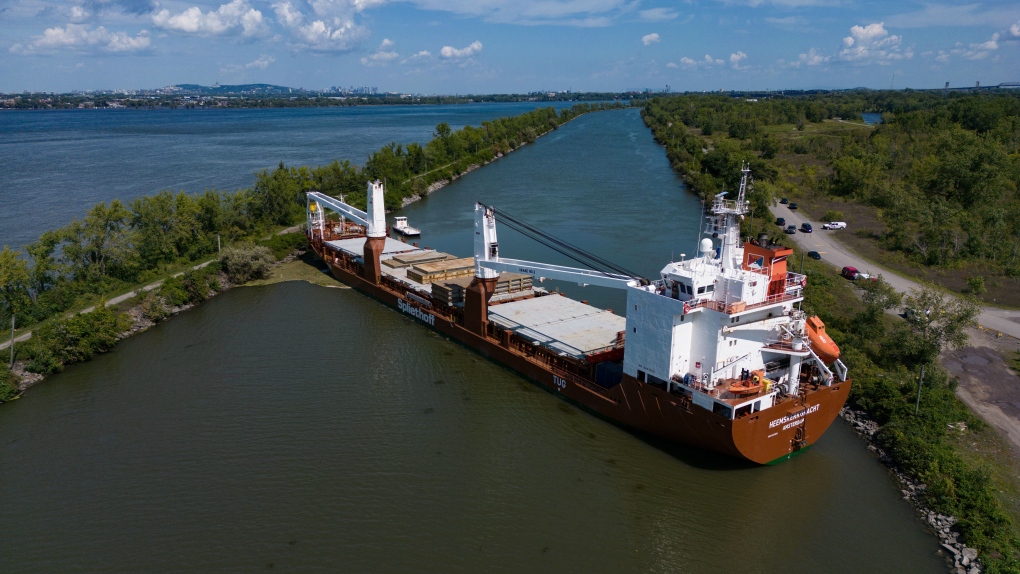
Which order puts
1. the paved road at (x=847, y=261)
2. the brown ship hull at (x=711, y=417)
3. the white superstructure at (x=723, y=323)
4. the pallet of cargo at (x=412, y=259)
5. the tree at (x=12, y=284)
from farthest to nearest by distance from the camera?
the pallet of cargo at (x=412, y=259) → the tree at (x=12, y=284) → the paved road at (x=847, y=261) → the white superstructure at (x=723, y=323) → the brown ship hull at (x=711, y=417)

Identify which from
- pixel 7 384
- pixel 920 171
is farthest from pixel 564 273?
pixel 920 171

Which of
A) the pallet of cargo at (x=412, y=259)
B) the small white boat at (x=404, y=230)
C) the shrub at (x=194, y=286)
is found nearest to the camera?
the shrub at (x=194, y=286)

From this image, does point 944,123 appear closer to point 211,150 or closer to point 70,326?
point 70,326

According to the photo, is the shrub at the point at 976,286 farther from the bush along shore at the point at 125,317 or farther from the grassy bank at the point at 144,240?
the grassy bank at the point at 144,240

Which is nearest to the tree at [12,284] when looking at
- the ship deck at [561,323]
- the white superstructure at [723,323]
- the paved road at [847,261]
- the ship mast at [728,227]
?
the ship deck at [561,323]

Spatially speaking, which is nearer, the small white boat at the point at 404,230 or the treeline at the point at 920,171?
the treeline at the point at 920,171

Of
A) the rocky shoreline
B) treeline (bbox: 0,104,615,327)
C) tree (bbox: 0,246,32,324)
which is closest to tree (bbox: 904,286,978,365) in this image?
the rocky shoreline

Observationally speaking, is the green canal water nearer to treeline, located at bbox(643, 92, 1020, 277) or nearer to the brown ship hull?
the brown ship hull
